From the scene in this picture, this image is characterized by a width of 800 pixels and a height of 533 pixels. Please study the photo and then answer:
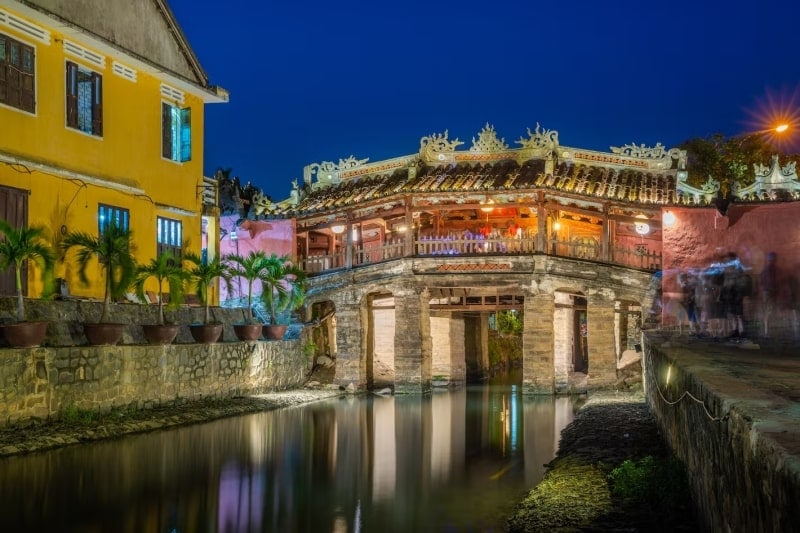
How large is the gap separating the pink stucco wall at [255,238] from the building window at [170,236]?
7.02m

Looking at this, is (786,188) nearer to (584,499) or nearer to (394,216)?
(394,216)

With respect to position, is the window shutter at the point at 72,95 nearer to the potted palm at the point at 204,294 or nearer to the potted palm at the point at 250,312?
the potted palm at the point at 204,294

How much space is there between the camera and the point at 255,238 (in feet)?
101

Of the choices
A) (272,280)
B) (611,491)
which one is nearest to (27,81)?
(272,280)

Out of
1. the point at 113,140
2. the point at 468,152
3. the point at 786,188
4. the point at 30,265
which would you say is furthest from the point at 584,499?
the point at 468,152

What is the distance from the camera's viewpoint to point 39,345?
14.1 meters

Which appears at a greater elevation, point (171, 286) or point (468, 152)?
point (468, 152)

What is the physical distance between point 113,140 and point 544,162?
14153mm

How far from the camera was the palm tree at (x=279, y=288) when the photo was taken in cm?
2433

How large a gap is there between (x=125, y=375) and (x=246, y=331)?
18.9 ft

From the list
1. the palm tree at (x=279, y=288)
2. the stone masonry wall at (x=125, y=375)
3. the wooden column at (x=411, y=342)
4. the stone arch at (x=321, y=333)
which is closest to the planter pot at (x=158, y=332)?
the stone masonry wall at (x=125, y=375)

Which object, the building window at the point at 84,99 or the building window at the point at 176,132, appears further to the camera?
the building window at the point at 176,132

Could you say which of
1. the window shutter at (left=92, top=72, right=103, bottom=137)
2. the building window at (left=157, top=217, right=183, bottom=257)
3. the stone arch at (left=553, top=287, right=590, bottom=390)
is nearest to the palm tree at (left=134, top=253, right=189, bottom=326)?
the building window at (left=157, top=217, right=183, bottom=257)

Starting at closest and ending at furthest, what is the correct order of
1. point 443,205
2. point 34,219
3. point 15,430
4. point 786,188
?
point 15,430, point 34,219, point 786,188, point 443,205
